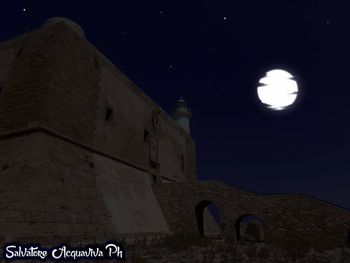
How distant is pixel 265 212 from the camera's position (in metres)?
12.4

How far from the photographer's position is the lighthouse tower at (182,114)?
1243 inches

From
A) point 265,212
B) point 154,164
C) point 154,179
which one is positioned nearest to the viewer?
point 265,212

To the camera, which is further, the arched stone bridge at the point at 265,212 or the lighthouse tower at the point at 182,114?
the lighthouse tower at the point at 182,114

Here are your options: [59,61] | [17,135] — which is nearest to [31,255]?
[17,135]

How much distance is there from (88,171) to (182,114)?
2298 cm

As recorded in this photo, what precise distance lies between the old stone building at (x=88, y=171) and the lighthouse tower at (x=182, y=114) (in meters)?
15.2

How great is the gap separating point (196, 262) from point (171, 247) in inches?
75.8

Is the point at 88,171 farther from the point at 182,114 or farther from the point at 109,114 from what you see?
the point at 182,114

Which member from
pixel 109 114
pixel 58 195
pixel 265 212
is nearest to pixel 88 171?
pixel 58 195

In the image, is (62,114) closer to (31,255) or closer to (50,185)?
(50,185)

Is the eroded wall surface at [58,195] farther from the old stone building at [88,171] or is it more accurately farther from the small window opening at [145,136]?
the small window opening at [145,136]

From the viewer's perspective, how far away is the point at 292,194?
483 inches

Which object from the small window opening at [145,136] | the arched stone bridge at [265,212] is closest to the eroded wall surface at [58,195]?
the arched stone bridge at [265,212]

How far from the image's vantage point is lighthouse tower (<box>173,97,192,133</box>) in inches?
1243
